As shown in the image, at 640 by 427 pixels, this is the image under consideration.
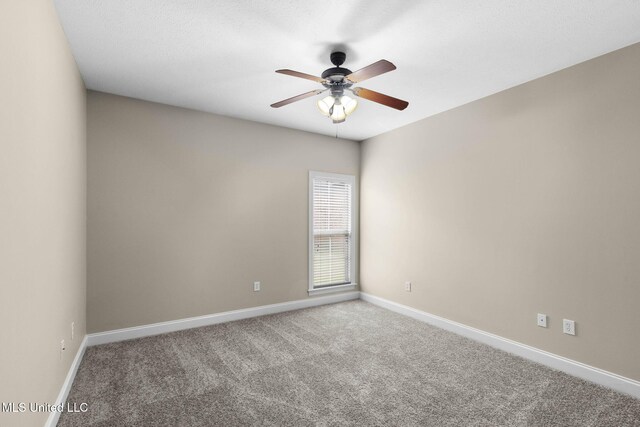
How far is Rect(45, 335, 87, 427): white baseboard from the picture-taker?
1918 millimetres

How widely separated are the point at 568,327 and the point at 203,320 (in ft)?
12.2

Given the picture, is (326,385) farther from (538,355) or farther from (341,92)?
(341,92)

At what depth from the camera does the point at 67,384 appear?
231 cm

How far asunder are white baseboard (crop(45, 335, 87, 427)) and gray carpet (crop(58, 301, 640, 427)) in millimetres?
59

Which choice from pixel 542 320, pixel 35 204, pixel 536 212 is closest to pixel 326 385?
pixel 542 320

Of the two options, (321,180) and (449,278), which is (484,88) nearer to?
(449,278)

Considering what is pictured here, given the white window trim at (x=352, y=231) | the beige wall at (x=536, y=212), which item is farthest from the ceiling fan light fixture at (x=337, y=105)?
the white window trim at (x=352, y=231)

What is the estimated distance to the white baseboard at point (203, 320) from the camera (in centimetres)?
326

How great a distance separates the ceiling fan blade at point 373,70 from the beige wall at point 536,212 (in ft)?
6.21

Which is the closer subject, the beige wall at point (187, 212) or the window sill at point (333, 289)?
the beige wall at point (187, 212)

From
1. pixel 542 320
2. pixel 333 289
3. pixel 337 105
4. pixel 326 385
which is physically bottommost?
pixel 326 385

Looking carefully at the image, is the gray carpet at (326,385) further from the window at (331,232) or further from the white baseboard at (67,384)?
the window at (331,232)

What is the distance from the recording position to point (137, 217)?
3.44m

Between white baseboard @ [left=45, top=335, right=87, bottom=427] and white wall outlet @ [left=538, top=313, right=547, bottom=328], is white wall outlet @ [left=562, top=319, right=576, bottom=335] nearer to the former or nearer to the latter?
white wall outlet @ [left=538, top=313, right=547, bottom=328]
